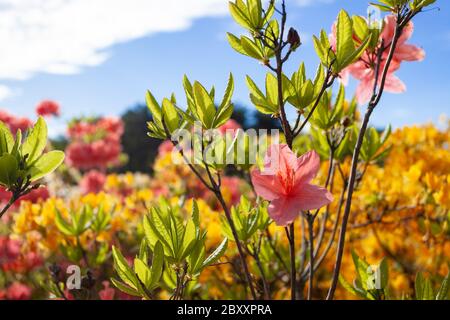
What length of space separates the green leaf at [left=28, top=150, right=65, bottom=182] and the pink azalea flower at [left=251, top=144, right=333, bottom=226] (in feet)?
0.88

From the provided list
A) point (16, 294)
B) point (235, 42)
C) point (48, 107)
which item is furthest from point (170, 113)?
point (48, 107)

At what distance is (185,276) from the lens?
0.73 m

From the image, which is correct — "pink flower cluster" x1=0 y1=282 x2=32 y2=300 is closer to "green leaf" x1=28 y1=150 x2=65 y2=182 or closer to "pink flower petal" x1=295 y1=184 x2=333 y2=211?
"green leaf" x1=28 y1=150 x2=65 y2=182

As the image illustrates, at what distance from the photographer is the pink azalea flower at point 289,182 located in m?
0.68

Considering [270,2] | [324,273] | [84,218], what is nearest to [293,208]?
[270,2]

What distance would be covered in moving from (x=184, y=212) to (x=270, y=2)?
1.20 m

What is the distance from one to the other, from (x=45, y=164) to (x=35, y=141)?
0.03 meters

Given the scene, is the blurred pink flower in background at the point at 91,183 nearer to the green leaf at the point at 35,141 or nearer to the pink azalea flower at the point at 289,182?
the green leaf at the point at 35,141

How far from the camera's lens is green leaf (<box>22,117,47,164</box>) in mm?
737

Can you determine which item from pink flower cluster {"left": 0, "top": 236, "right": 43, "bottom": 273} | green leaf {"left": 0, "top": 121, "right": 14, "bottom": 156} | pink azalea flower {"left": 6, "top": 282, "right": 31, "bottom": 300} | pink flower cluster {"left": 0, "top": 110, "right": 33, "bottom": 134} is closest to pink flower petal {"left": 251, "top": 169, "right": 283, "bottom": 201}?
green leaf {"left": 0, "top": 121, "right": 14, "bottom": 156}

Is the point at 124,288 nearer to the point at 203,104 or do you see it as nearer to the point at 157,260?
the point at 157,260

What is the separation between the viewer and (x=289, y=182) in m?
0.69

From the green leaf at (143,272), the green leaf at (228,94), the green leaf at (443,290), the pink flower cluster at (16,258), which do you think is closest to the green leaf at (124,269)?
the green leaf at (143,272)

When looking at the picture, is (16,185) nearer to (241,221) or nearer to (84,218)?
(241,221)
